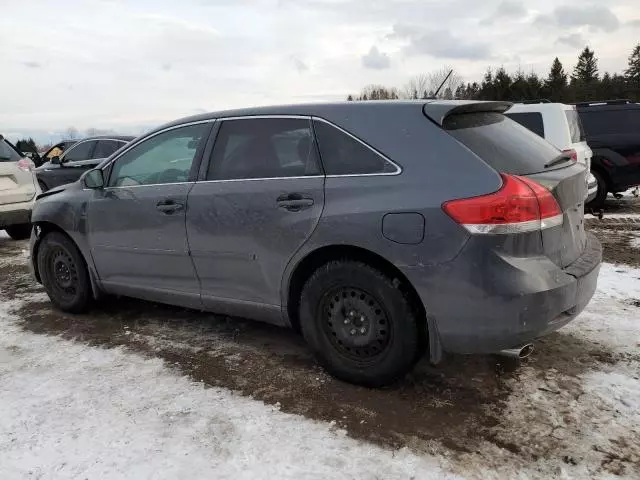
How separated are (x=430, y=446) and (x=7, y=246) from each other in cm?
767

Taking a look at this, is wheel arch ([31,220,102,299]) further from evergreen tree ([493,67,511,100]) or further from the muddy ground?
evergreen tree ([493,67,511,100])

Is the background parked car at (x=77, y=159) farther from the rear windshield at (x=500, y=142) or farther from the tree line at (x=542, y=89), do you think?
the tree line at (x=542, y=89)

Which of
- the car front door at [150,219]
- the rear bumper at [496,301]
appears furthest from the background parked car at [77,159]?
the rear bumper at [496,301]

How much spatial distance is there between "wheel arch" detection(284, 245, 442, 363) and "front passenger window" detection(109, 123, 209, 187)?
1.13 m

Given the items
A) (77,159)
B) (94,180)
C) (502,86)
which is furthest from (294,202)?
(502,86)

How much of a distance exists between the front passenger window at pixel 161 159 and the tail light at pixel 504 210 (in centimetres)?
197

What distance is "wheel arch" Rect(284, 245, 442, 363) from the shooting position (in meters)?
2.91

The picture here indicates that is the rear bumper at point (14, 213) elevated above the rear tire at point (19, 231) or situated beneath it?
elevated above

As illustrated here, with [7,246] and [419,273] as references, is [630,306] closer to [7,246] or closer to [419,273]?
[419,273]

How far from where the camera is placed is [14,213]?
7781 mm

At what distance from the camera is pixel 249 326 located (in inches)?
170

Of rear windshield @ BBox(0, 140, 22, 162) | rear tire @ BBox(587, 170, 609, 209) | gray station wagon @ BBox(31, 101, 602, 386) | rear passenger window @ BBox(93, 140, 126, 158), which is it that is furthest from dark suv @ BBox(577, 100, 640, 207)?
rear windshield @ BBox(0, 140, 22, 162)

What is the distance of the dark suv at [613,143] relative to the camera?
9594 mm

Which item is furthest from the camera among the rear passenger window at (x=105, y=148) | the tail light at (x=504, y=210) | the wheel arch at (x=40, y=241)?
the rear passenger window at (x=105, y=148)
